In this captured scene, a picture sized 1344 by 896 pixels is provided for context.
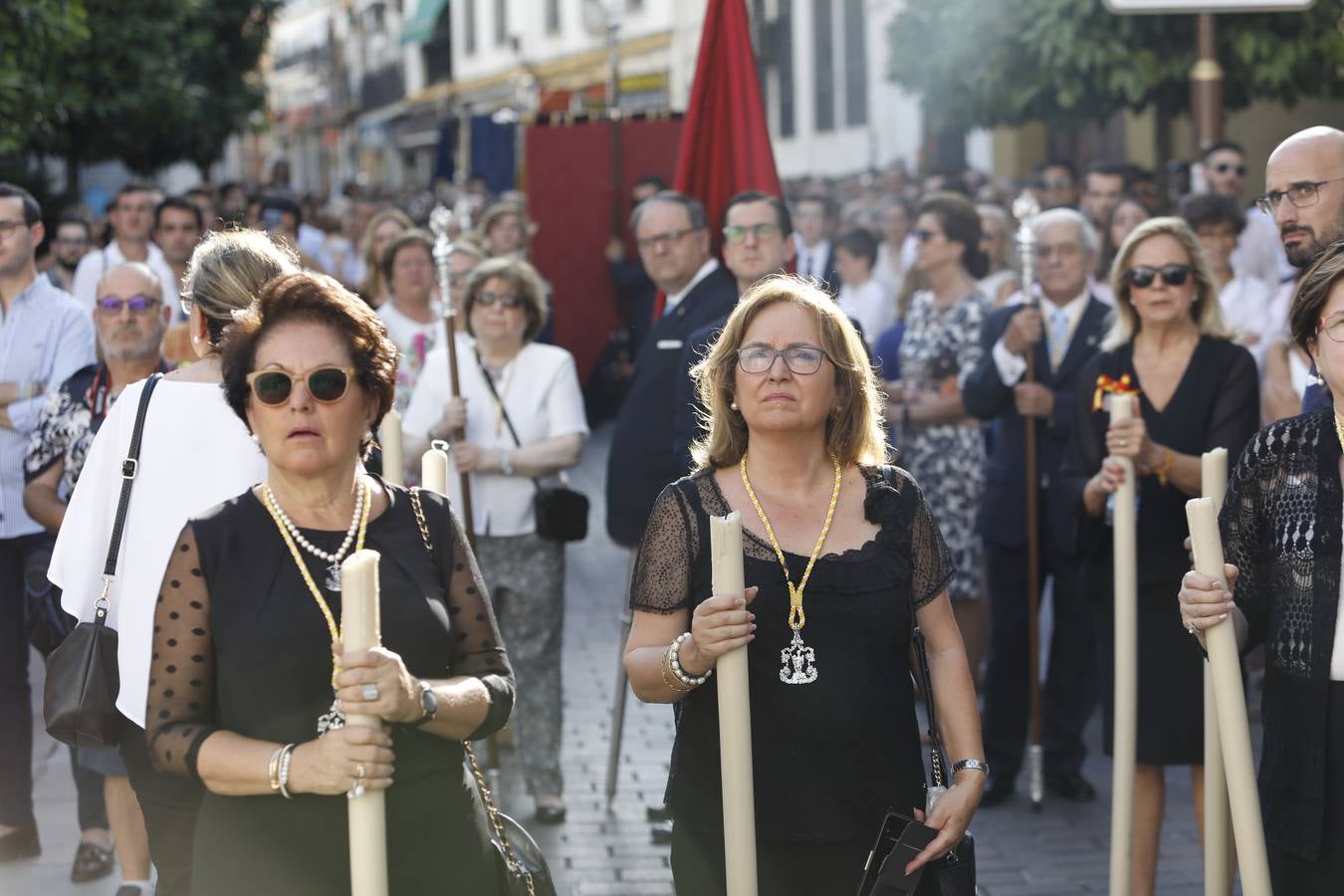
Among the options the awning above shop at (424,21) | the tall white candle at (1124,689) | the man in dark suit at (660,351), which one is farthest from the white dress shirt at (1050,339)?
the awning above shop at (424,21)

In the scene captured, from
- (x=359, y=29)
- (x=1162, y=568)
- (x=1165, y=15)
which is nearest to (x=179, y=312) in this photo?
(x=1162, y=568)

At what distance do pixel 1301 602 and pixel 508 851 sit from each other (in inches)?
66.7

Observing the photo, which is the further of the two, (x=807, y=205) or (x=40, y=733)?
(x=807, y=205)

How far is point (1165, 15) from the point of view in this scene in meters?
16.5

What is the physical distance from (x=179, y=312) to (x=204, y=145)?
18.8 metres

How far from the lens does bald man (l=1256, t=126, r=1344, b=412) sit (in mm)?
5180

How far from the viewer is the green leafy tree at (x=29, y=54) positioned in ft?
42.1

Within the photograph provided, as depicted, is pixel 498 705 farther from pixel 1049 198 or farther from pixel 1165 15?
pixel 1165 15

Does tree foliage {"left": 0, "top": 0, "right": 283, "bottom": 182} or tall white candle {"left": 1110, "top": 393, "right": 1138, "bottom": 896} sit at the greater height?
tree foliage {"left": 0, "top": 0, "right": 283, "bottom": 182}

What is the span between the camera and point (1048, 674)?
770 centimetres

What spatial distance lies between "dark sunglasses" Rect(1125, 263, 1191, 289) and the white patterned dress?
1916 mm

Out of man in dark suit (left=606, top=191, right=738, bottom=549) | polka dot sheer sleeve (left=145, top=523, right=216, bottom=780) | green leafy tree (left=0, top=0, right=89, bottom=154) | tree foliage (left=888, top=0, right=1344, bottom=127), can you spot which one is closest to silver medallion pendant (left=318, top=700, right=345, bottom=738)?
polka dot sheer sleeve (left=145, top=523, right=216, bottom=780)

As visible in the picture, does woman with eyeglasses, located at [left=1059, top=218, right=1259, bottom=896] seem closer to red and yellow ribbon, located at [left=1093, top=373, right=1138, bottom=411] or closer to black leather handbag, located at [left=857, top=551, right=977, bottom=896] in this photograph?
red and yellow ribbon, located at [left=1093, top=373, right=1138, bottom=411]

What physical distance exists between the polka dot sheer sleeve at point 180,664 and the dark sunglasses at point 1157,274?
3.72 m
